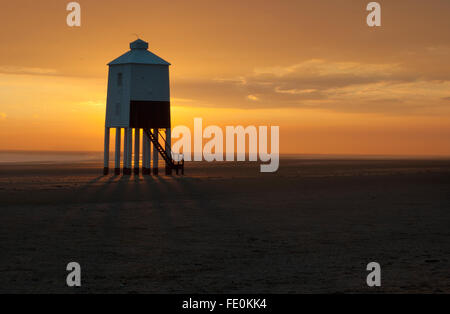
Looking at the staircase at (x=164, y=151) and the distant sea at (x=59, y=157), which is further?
the distant sea at (x=59, y=157)

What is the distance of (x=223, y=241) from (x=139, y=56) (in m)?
31.9

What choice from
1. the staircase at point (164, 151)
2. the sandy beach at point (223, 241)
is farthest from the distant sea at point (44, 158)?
the sandy beach at point (223, 241)

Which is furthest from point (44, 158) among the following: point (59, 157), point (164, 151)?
point (164, 151)

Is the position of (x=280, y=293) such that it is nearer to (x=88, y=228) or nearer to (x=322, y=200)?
(x=88, y=228)

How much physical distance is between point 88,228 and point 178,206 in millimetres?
7179

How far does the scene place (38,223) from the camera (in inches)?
830

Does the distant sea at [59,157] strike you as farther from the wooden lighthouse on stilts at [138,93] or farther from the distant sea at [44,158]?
the wooden lighthouse on stilts at [138,93]

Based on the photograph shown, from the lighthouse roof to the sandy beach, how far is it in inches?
651

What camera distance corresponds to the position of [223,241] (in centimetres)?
1783

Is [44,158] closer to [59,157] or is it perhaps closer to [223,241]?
[59,157]

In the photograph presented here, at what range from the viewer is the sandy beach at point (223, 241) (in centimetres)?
1286

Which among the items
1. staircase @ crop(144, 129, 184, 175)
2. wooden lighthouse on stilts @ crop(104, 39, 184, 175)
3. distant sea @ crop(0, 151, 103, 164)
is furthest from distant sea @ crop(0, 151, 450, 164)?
wooden lighthouse on stilts @ crop(104, 39, 184, 175)

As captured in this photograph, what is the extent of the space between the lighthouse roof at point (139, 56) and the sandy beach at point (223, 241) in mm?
16541
